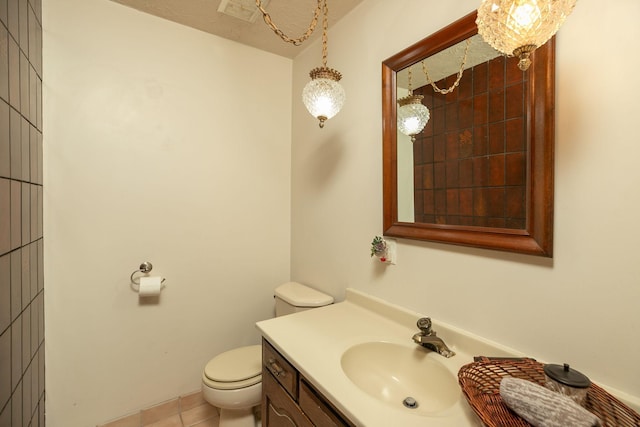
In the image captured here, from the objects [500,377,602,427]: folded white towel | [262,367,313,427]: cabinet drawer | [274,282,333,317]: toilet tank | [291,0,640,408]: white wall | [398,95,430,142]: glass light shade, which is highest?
[398,95,430,142]: glass light shade

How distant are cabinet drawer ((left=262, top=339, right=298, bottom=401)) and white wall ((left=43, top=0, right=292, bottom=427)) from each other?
31.5 inches

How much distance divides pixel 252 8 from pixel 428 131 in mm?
1158

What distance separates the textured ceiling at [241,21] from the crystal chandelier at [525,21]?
1.00 meters

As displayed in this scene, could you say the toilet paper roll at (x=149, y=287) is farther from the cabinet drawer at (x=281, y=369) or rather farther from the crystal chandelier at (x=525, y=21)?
the crystal chandelier at (x=525, y=21)

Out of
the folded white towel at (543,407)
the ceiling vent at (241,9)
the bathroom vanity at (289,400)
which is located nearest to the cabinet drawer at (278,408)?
the bathroom vanity at (289,400)

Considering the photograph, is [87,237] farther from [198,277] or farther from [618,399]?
[618,399]

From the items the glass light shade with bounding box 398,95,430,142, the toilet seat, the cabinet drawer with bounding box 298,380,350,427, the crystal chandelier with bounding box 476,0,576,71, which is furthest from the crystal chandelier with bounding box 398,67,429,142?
the toilet seat

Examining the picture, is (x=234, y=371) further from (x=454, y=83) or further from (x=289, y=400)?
(x=454, y=83)

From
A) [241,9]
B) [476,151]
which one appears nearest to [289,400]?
[476,151]

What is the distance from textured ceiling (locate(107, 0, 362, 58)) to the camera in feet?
4.87

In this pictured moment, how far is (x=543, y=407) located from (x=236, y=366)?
4.49 feet

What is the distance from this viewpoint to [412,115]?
1.22 metres

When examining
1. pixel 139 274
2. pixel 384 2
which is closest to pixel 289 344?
pixel 139 274

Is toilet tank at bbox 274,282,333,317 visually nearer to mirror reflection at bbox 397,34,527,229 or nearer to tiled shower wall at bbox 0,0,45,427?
mirror reflection at bbox 397,34,527,229
